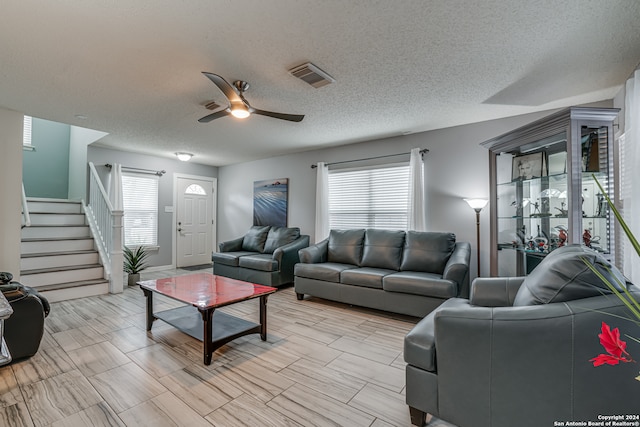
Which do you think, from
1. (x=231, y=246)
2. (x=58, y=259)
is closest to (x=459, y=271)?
(x=231, y=246)

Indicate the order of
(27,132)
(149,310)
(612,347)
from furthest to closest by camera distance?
1. (27,132)
2. (149,310)
3. (612,347)

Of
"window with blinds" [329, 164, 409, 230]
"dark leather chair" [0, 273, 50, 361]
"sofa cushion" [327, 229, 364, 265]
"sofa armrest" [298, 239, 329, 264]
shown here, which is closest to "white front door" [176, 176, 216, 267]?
"window with blinds" [329, 164, 409, 230]

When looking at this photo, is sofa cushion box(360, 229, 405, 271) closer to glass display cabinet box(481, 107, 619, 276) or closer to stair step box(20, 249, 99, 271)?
glass display cabinet box(481, 107, 619, 276)

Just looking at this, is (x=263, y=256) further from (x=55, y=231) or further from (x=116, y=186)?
(x=55, y=231)

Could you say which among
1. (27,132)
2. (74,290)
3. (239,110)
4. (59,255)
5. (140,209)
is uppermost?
(27,132)

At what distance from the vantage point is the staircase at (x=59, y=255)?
3832mm

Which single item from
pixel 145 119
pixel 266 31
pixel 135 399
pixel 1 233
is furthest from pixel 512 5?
pixel 1 233

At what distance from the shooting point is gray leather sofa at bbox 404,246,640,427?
1213 millimetres

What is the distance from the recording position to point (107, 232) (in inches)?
176

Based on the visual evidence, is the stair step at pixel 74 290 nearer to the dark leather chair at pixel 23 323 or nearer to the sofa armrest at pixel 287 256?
the dark leather chair at pixel 23 323

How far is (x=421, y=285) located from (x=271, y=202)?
3.68m

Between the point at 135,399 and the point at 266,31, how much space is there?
2.55 metres

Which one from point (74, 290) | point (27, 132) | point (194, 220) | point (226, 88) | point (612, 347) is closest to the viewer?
point (612, 347)

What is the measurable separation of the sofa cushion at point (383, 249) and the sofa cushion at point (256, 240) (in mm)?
2172
